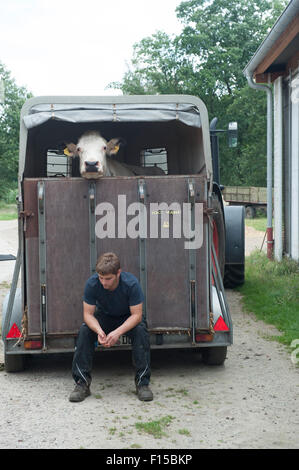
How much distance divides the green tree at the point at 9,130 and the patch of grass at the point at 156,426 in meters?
48.3

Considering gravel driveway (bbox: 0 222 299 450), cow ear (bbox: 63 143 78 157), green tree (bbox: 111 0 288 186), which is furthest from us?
green tree (bbox: 111 0 288 186)

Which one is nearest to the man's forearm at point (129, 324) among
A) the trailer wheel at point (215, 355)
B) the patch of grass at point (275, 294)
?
the trailer wheel at point (215, 355)

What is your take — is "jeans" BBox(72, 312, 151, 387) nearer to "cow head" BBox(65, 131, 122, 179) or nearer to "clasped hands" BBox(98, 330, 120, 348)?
"clasped hands" BBox(98, 330, 120, 348)

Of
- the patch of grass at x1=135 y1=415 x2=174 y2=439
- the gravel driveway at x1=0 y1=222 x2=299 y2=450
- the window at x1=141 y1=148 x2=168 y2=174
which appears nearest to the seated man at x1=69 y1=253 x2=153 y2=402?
the gravel driveway at x1=0 y1=222 x2=299 y2=450

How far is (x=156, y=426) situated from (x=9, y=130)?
5211 cm

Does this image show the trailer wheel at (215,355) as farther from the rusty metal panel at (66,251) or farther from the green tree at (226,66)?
the green tree at (226,66)

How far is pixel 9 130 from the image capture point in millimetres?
54344

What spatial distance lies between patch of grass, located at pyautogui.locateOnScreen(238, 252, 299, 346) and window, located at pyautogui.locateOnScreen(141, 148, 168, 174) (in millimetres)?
2631

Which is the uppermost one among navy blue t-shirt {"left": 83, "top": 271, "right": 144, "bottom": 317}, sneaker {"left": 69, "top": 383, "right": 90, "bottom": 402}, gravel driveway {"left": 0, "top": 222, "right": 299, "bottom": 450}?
navy blue t-shirt {"left": 83, "top": 271, "right": 144, "bottom": 317}

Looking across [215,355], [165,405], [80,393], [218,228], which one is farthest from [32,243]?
[218,228]

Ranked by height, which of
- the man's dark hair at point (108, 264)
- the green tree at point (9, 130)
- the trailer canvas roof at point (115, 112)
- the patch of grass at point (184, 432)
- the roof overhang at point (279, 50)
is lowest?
the patch of grass at point (184, 432)

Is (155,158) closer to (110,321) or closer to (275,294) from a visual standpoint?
(275,294)

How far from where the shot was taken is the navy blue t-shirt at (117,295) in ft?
19.0

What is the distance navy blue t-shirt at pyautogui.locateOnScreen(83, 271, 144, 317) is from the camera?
5.79 metres
